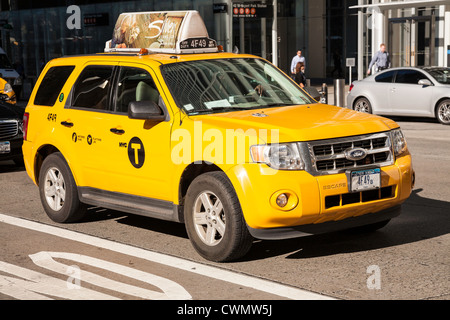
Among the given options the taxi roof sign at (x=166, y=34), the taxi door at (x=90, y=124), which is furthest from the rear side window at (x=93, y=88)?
the taxi roof sign at (x=166, y=34)

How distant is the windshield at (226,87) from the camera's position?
7.47 metres

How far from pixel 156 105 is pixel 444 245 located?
2.96 m

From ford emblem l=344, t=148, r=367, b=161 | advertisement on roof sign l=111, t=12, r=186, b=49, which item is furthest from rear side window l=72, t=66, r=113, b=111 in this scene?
ford emblem l=344, t=148, r=367, b=161

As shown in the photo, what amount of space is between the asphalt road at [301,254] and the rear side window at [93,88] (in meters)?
1.34

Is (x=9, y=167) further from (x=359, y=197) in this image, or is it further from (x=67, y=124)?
(x=359, y=197)

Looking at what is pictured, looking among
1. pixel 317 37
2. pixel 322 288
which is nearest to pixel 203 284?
pixel 322 288

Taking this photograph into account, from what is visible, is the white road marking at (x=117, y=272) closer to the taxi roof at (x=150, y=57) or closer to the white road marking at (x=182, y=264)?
the white road marking at (x=182, y=264)

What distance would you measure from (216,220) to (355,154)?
132 centimetres

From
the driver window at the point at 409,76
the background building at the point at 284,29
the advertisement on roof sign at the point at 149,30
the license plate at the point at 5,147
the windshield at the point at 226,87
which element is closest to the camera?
the windshield at the point at 226,87

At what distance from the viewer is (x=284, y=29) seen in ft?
146

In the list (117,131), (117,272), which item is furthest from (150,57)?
(117,272)

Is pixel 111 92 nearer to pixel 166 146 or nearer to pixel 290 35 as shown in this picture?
pixel 166 146

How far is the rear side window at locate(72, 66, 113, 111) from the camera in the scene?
820cm
